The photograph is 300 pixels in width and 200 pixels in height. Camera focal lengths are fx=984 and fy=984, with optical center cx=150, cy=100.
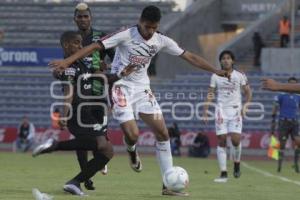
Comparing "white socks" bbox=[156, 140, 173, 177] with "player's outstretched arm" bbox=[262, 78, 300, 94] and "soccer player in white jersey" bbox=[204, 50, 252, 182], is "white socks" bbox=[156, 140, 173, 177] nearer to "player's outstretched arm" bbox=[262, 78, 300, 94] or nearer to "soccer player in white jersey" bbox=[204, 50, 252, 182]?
"player's outstretched arm" bbox=[262, 78, 300, 94]

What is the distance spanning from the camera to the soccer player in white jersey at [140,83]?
12.8 m

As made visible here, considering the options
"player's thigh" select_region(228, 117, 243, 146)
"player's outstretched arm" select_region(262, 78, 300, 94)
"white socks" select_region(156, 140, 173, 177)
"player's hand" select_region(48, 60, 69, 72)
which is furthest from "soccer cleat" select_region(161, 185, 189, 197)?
"player's thigh" select_region(228, 117, 243, 146)

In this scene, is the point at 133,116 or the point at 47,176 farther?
the point at 47,176

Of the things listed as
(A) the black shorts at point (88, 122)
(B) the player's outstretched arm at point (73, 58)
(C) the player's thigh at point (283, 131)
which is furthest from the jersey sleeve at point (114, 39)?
(C) the player's thigh at point (283, 131)

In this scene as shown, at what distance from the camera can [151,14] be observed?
1234 cm

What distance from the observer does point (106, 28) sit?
40.9 m

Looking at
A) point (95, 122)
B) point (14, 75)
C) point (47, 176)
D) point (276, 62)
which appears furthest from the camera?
point (14, 75)

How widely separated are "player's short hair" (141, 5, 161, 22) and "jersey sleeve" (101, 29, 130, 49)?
413 mm

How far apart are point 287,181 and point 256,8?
80.0 feet

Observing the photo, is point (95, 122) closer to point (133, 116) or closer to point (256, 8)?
point (133, 116)

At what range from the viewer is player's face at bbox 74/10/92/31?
1347 cm

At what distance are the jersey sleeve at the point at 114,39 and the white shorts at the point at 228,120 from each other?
20.2 ft

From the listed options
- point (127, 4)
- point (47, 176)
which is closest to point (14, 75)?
point (127, 4)

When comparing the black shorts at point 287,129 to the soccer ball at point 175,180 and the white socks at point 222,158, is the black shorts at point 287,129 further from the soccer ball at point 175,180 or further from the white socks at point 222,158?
the soccer ball at point 175,180
